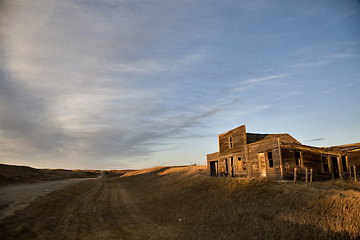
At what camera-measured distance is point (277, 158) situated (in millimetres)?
20109

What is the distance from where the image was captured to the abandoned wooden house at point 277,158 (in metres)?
20.2

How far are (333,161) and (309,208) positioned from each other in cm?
1925

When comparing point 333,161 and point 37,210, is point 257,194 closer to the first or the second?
point 37,210

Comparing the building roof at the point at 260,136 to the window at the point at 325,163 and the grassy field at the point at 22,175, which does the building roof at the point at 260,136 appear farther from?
the grassy field at the point at 22,175

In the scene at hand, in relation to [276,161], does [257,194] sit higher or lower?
lower

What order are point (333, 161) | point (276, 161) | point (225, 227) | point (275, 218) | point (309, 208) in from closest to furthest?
point (225, 227), point (275, 218), point (309, 208), point (276, 161), point (333, 161)

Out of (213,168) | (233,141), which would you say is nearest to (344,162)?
(233,141)

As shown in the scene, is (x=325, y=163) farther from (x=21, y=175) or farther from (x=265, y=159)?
(x=21, y=175)

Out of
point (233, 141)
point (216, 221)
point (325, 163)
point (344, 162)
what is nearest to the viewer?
point (216, 221)

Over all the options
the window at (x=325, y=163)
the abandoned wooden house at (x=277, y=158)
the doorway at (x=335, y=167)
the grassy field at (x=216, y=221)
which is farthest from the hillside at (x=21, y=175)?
the doorway at (x=335, y=167)

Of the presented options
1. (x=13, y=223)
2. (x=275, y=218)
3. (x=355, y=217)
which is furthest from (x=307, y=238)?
(x=13, y=223)

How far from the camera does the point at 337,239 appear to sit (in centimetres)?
677

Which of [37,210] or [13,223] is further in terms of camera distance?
[37,210]

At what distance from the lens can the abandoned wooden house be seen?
20.2 m
